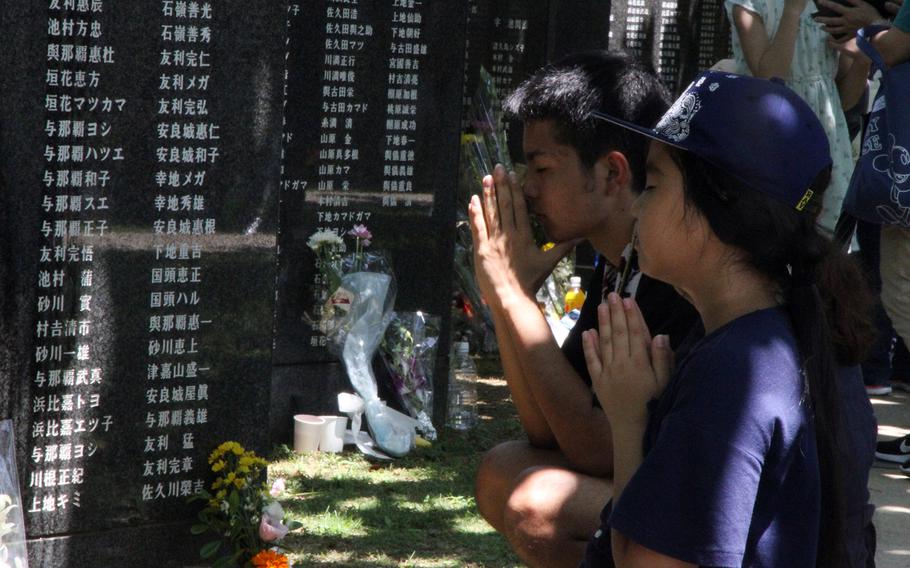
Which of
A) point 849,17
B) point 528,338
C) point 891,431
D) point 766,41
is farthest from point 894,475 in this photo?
point 528,338

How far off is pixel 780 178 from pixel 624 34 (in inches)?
284

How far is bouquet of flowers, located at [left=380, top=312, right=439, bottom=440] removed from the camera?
5.59m

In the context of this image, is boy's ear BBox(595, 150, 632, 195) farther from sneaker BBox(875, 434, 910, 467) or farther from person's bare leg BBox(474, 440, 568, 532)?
sneaker BBox(875, 434, 910, 467)

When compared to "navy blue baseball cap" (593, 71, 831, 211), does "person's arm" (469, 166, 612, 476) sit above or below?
below

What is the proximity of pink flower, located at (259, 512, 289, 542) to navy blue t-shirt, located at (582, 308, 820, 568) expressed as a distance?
6.39 feet

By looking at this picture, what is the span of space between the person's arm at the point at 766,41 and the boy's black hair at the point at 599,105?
2.96m

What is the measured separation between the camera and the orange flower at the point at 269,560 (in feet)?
11.8

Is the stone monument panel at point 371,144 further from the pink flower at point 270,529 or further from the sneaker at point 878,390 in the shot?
the sneaker at point 878,390

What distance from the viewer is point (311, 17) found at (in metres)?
5.41

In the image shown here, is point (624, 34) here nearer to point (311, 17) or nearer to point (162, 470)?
point (311, 17)

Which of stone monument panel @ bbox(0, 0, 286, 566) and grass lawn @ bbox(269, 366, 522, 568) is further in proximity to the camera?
grass lawn @ bbox(269, 366, 522, 568)

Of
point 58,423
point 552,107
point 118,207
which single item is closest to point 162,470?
point 58,423

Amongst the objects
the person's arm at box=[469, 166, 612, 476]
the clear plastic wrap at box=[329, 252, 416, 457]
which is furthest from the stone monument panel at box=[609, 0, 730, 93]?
the person's arm at box=[469, 166, 612, 476]

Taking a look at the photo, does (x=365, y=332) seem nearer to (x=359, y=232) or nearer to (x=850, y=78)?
(x=359, y=232)
